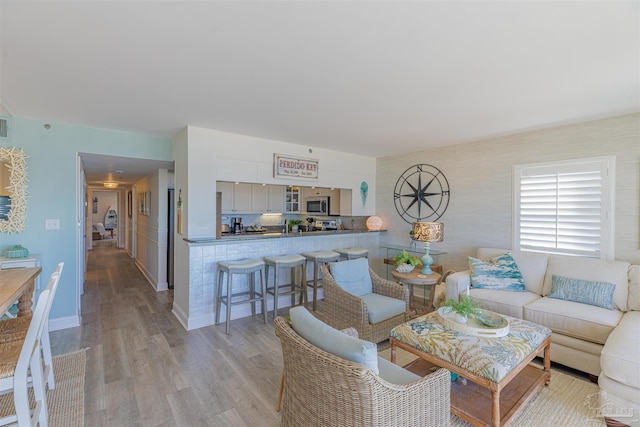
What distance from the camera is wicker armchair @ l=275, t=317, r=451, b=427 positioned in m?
1.28

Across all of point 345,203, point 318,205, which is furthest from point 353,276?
point 318,205

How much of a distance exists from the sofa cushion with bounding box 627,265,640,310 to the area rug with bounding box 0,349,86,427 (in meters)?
4.57

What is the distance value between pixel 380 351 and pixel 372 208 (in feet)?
9.85

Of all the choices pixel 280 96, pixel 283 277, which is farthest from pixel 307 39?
pixel 283 277

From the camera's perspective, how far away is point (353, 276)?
3.25m

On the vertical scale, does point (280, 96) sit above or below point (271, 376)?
above

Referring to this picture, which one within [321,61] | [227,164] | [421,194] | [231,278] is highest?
[321,61]

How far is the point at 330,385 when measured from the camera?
4.47ft

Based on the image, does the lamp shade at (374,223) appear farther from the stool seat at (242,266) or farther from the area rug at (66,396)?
the area rug at (66,396)

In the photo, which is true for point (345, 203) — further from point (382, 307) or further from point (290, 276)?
point (382, 307)

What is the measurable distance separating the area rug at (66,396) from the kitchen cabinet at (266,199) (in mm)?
3938

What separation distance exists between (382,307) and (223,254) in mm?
2078

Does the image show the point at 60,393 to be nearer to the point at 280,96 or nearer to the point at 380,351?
the point at 380,351

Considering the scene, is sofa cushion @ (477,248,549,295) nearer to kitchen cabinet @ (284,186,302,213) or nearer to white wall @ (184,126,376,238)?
white wall @ (184,126,376,238)
